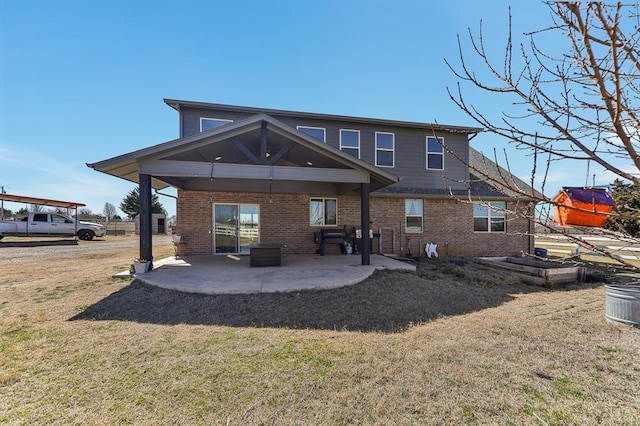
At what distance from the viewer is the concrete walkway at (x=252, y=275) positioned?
618cm

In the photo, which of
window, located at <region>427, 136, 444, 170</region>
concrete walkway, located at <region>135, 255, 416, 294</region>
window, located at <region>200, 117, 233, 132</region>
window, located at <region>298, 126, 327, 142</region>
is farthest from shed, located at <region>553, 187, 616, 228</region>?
window, located at <region>200, 117, 233, 132</region>

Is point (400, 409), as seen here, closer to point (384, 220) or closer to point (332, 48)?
point (384, 220)

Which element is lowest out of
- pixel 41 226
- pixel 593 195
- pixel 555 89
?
pixel 41 226

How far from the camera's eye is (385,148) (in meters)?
12.5

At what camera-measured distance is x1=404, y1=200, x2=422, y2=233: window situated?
40.5 ft

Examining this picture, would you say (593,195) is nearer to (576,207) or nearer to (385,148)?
(576,207)

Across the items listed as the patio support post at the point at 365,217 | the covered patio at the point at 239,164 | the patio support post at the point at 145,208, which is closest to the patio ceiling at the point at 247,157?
the covered patio at the point at 239,164

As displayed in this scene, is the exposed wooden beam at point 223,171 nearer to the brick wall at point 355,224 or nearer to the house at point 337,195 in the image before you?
the house at point 337,195

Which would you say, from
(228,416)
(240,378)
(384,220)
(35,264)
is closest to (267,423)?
(228,416)

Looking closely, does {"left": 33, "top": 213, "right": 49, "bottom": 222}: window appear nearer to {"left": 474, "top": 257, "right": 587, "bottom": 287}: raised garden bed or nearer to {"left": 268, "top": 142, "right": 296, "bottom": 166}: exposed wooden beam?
{"left": 268, "top": 142, "right": 296, "bottom": 166}: exposed wooden beam

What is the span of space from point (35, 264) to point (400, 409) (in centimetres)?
1334

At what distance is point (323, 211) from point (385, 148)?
4005mm

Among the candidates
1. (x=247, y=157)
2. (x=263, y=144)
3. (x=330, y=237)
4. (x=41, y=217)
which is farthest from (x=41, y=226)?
(x=263, y=144)

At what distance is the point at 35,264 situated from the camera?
10.1 m
